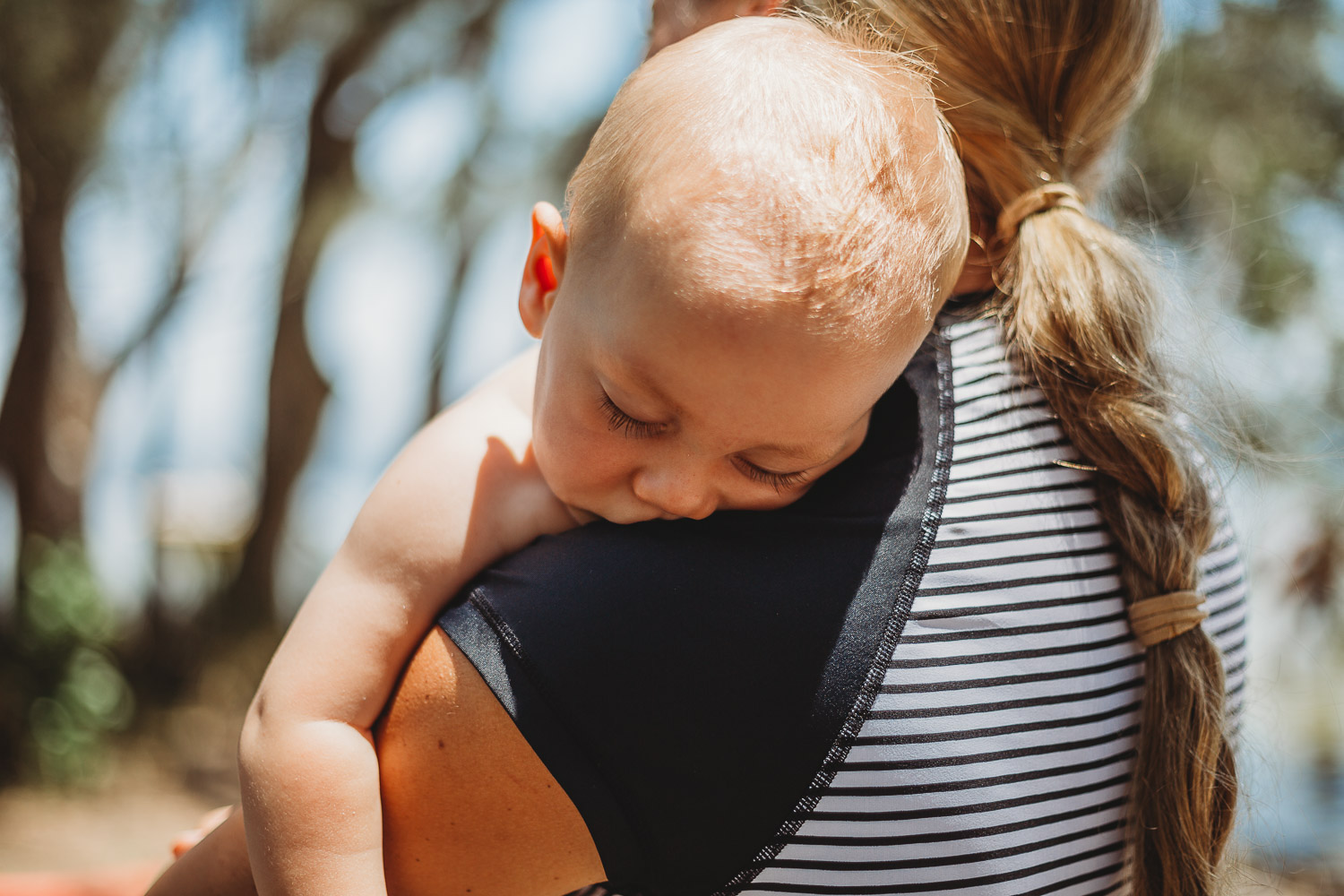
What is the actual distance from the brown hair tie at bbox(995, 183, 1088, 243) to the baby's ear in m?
0.62

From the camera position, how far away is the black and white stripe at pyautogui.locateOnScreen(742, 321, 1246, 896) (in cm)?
92

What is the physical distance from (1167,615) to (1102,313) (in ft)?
1.24

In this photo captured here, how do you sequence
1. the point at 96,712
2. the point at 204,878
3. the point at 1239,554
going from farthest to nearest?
the point at 96,712
the point at 1239,554
the point at 204,878

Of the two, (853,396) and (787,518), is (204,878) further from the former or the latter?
(853,396)

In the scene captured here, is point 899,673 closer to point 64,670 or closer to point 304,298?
point 304,298

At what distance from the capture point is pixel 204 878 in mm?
1208

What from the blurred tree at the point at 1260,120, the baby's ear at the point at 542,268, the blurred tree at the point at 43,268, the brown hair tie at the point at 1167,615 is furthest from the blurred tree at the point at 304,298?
the brown hair tie at the point at 1167,615

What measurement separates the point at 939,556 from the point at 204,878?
1.03m

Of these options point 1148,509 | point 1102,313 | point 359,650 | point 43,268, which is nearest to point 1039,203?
point 1102,313

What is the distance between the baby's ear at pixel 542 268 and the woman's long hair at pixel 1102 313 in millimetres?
490

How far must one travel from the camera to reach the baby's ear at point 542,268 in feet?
3.97

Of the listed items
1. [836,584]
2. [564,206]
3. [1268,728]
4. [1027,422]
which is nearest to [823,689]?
[836,584]

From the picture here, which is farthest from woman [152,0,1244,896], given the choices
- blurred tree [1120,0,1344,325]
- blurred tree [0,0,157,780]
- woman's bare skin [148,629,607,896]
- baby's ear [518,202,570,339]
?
blurred tree [0,0,157,780]

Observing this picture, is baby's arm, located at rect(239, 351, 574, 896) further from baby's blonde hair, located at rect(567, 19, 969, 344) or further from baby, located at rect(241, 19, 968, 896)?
baby's blonde hair, located at rect(567, 19, 969, 344)
